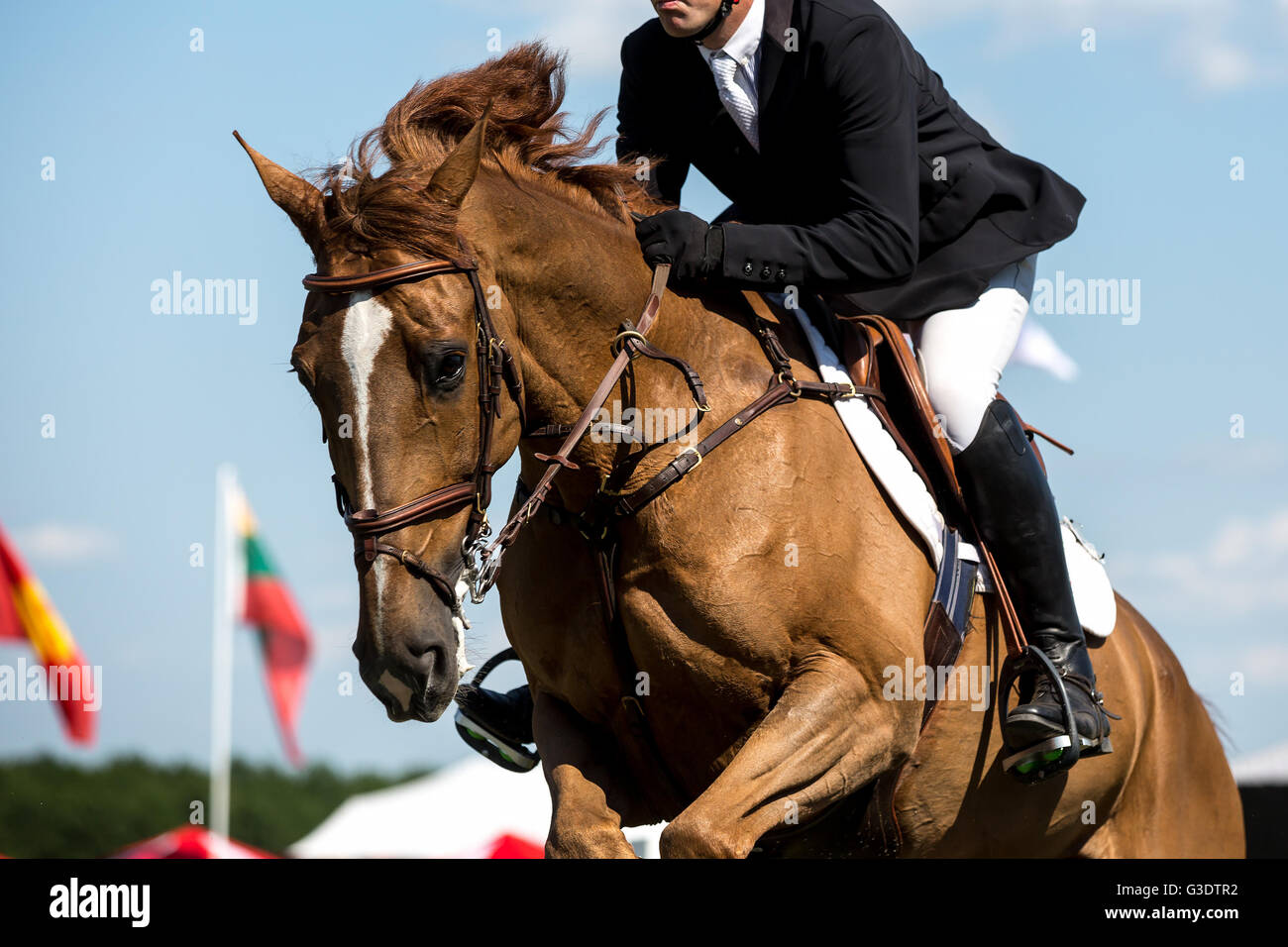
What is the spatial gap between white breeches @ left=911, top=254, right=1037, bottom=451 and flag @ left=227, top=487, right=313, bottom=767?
1260 cm

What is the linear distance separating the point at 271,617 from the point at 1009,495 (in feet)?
42.4

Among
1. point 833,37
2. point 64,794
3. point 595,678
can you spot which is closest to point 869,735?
point 595,678

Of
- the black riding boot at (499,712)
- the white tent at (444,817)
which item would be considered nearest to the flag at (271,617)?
the white tent at (444,817)

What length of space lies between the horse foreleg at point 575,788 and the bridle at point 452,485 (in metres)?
0.97

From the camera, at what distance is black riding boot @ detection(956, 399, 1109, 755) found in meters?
5.33

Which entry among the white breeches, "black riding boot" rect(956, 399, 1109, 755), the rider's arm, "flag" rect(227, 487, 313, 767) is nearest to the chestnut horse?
"black riding boot" rect(956, 399, 1109, 755)

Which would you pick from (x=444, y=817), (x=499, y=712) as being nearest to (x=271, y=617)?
(x=444, y=817)

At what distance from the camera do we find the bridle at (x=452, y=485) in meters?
4.00

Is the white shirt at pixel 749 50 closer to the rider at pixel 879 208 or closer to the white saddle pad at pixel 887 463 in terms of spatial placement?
the rider at pixel 879 208

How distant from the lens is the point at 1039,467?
5559 mm

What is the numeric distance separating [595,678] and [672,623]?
418 millimetres

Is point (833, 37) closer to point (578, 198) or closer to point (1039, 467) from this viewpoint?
point (578, 198)
